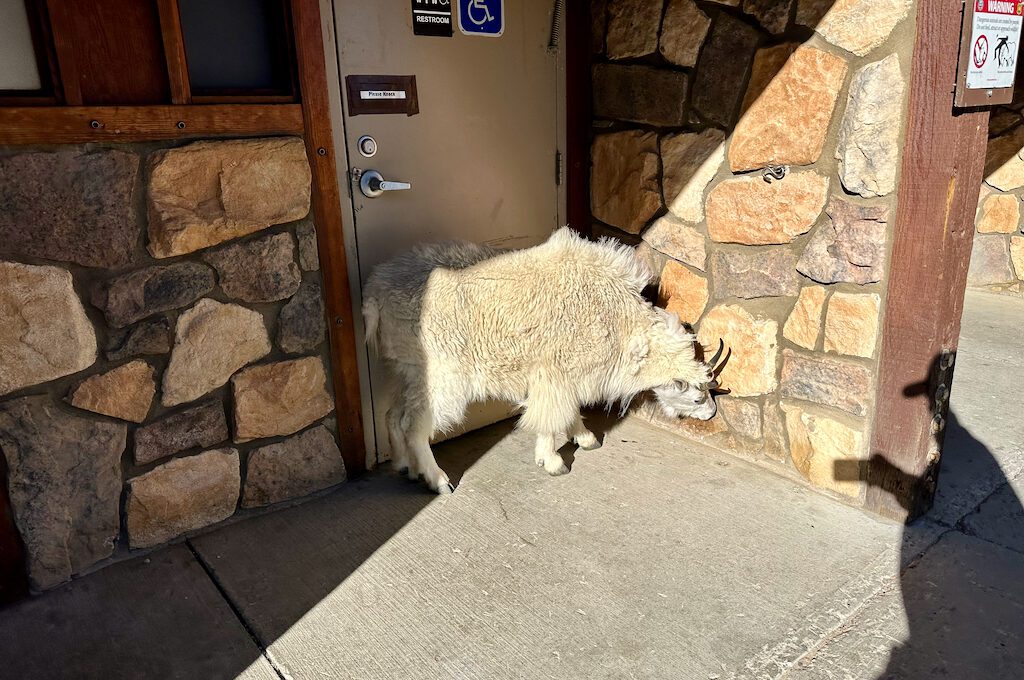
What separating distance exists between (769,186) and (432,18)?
1.84 metres

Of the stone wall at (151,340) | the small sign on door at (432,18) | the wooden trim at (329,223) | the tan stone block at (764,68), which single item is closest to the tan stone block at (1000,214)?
the tan stone block at (764,68)

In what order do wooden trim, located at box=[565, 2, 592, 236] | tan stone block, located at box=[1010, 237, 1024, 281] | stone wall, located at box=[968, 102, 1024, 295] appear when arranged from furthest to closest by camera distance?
tan stone block, located at box=[1010, 237, 1024, 281] < stone wall, located at box=[968, 102, 1024, 295] < wooden trim, located at box=[565, 2, 592, 236]

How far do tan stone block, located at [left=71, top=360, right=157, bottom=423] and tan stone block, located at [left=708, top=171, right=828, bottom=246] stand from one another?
281 centimetres

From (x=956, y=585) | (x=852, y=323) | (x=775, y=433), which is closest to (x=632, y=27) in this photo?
(x=852, y=323)

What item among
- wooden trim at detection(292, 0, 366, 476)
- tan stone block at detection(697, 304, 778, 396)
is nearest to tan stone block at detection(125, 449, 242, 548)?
wooden trim at detection(292, 0, 366, 476)

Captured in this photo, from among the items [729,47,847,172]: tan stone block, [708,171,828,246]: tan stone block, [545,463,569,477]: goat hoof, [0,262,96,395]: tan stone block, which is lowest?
[545,463,569,477]: goat hoof

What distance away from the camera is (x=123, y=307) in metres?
2.81

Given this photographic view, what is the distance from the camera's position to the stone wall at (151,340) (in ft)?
8.60

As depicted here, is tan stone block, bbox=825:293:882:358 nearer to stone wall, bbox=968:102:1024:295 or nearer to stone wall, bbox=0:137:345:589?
stone wall, bbox=0:137:345:589

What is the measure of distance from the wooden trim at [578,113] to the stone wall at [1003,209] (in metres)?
4.06

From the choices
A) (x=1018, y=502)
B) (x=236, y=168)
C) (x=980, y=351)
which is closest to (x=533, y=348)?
(x=236, y=168)

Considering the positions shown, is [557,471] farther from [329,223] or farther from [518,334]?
[329,223]

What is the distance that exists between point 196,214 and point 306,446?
1234 millimetres

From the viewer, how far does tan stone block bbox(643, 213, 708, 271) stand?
3.77m
